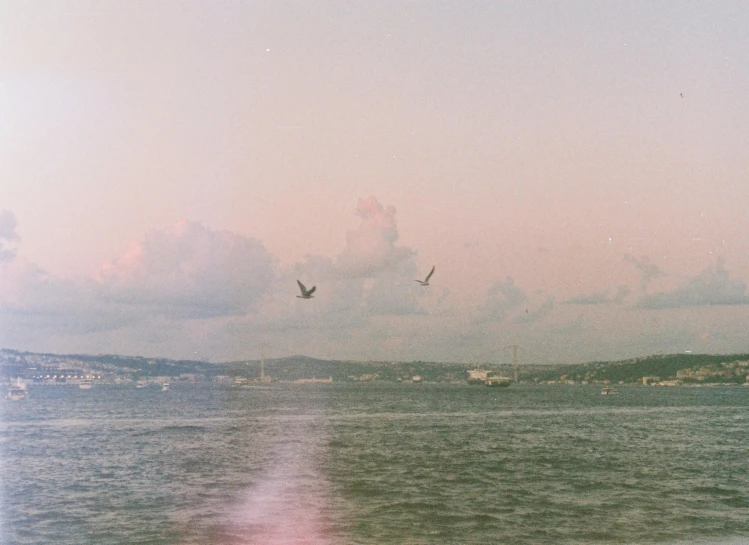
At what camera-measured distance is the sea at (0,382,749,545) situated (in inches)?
1085

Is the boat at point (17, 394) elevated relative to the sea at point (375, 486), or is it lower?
elevated

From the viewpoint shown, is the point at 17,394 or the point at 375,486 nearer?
the point at 375,486

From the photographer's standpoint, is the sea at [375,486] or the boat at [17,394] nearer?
the sea at [375,486]

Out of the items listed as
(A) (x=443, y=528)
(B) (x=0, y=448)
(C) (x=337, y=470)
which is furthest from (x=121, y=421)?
(A) (x=443, y=528)

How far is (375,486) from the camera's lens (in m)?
37.2

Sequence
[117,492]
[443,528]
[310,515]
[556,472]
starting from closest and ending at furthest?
[443,528] → [310,515] → [117,492] → [556,472]

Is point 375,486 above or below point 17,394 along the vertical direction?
below

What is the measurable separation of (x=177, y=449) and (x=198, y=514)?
986 inches

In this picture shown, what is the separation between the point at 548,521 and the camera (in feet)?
95.1

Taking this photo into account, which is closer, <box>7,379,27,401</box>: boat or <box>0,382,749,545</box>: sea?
<box>0,382,749,545</box>: sea

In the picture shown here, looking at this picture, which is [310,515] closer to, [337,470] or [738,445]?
[337,470]

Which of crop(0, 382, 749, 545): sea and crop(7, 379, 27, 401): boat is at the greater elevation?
crop(7, 379, 27, 401): boat

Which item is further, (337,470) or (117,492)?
(337,470)

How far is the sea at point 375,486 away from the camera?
2755 centimetres
